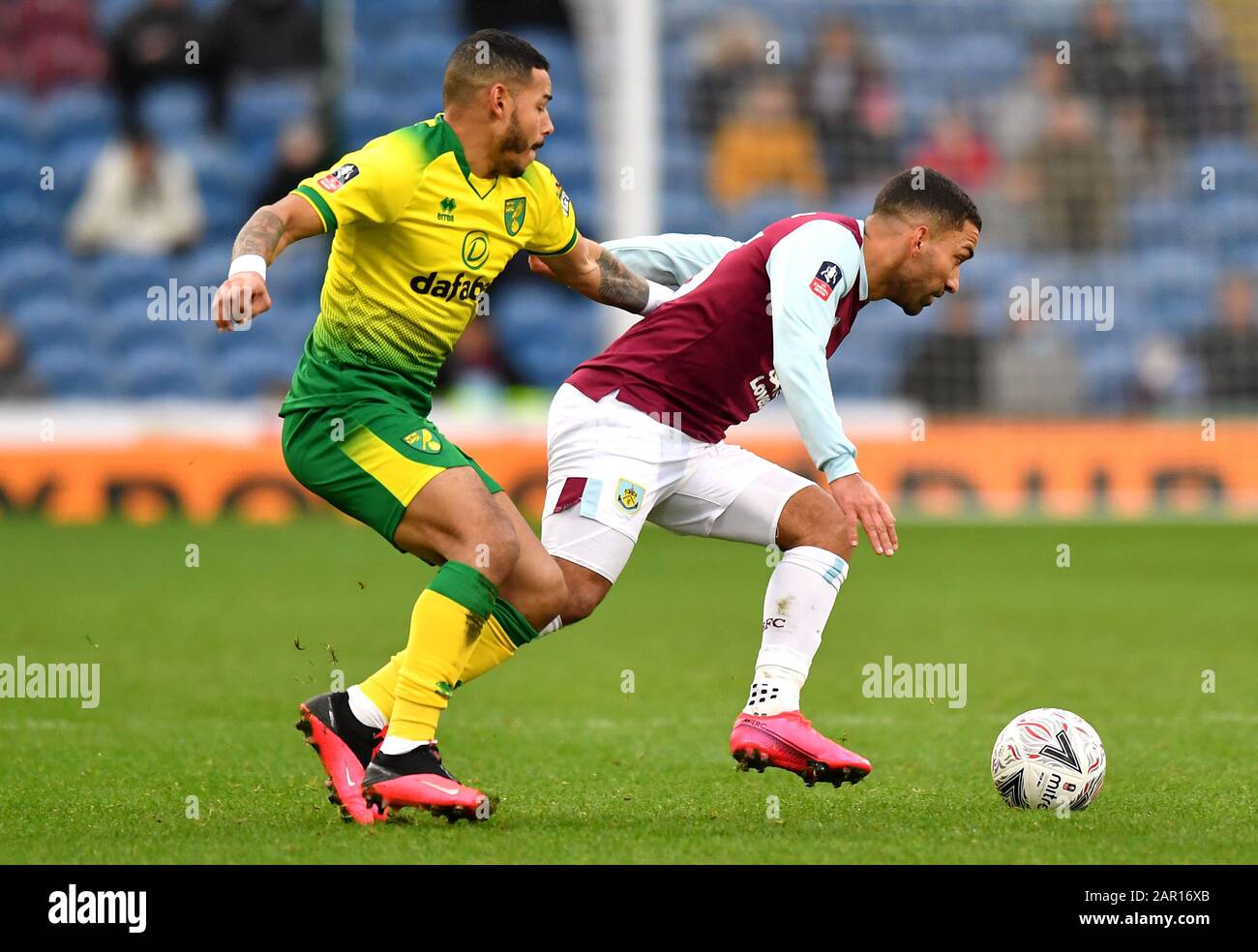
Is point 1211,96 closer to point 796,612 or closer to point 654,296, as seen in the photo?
point 654,296

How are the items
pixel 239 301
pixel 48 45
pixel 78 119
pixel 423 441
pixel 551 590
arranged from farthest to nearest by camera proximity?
pixel 48 45
pixel 78 119
pixel 551 590
pixel 423 441
pixel 239 301

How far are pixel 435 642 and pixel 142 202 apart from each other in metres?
14.8

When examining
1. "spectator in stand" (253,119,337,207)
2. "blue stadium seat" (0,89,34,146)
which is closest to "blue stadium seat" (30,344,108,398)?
"spectator in stand" (253,119,337,207)

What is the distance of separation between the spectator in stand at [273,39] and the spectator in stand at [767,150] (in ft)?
15.4

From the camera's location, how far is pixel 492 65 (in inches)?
217

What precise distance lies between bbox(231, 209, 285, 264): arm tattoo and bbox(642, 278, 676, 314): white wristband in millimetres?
1553

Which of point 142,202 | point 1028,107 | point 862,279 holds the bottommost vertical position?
point 862,279

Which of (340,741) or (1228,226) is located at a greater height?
(1228,226)

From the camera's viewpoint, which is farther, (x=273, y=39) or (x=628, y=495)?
(x=273, y=39)

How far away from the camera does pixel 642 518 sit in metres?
5.89

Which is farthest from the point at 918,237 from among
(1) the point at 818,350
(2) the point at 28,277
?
(2) the point at 28,277
